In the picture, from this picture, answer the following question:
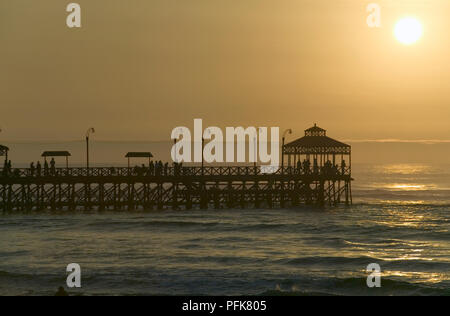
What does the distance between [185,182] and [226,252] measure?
20.2m

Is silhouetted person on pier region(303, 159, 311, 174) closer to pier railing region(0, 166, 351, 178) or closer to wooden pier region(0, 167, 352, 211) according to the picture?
pier railing region(0, 166, 351, 178)

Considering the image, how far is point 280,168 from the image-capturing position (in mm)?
63062

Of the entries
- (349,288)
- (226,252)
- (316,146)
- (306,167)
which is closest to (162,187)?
(306,167)

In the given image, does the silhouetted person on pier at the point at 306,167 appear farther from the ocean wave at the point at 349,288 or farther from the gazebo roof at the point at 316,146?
the ocean wave at the point at 349,288

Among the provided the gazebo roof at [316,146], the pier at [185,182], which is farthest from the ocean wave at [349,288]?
the gazebo roof at [316,146]

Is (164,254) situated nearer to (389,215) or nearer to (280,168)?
(280,168)

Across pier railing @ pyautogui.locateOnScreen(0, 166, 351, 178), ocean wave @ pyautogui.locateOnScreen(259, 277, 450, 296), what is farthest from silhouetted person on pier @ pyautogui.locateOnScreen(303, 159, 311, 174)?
ocean wave @ pyautogui.locateOnScreen(259, 277, 450, 296)

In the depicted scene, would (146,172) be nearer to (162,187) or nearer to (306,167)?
(162,187)

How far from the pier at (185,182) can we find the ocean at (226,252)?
5.83 feet

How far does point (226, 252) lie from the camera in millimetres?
41281

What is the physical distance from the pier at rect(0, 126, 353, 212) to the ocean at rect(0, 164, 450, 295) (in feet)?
5.83

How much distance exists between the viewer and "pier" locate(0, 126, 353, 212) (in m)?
59.0
